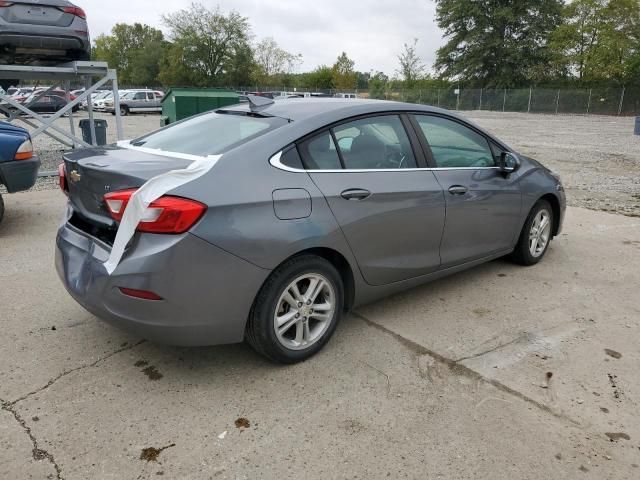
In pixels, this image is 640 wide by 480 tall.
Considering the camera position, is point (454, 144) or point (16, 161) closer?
point (454, 144)

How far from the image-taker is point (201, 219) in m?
2.60

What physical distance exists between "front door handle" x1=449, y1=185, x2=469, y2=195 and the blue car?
4.49 meters

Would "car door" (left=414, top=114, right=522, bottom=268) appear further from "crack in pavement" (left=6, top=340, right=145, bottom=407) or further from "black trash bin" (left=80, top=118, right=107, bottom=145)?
"black trash bin" (left=80, top=118, right=107, bottom=145)

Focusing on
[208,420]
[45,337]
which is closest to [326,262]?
[208,420]

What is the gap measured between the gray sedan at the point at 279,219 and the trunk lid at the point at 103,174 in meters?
0.01

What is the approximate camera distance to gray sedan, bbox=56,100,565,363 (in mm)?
2631

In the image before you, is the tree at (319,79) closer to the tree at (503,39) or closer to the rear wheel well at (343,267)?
the tree at (503,39)

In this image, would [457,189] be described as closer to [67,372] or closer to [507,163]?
[507,163]

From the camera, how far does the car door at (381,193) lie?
3184 millimetres

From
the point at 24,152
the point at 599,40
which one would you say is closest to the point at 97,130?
the point at 24,152

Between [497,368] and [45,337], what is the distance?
9.52 ft

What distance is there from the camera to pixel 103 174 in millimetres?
2873

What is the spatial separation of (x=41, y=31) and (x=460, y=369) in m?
8.34

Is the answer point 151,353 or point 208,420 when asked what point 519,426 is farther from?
→ point 151,353
